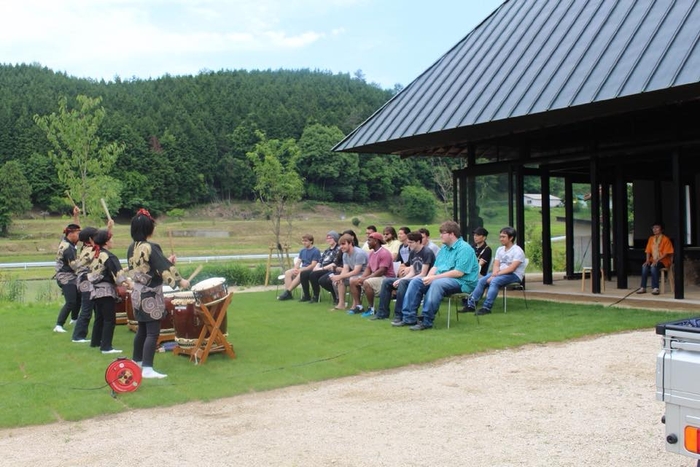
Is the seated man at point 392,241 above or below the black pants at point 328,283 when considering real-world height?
above

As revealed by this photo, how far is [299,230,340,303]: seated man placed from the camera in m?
12.2

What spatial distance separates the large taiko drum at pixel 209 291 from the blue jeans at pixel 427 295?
113 inches

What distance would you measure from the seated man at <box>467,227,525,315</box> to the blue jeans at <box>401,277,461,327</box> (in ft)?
3.11

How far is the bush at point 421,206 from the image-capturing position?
240 feet

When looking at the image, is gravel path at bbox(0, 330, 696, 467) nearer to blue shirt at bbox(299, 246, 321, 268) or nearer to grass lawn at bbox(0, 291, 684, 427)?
grass lawn at bbox(0, 291, 684, 427)

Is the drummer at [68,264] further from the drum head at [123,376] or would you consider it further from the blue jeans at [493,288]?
the blue jeans at [493,288]

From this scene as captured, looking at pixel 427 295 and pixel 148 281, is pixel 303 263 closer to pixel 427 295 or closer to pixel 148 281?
pixel 427 295

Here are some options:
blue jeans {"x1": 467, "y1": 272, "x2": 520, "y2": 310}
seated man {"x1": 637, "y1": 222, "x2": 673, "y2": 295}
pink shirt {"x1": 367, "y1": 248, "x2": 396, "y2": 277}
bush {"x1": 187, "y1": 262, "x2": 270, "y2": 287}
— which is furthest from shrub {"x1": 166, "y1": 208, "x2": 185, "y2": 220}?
blue jeans {"x1": 467, "y1": 272, "x2": 520, "y2": 310}

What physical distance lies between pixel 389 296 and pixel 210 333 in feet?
11.1

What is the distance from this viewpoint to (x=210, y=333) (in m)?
7.34

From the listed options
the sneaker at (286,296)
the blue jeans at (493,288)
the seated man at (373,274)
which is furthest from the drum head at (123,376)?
the sneaker at (286,296)

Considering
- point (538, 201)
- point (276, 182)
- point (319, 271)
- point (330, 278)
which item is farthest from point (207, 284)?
point (276, 182)

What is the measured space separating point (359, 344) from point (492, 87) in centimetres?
618

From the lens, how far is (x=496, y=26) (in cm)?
1466
